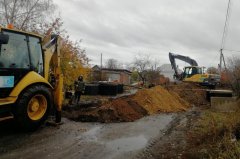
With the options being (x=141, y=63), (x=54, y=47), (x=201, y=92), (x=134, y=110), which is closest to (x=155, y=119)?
(x=134, y=110)

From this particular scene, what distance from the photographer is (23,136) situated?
763 cm

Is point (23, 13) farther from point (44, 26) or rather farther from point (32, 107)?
point (32, 107)

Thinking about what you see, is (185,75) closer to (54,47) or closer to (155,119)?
(155,119)

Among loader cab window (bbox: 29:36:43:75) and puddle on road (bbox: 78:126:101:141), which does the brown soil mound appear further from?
loader cab window (bbox: 29:36:43:75)

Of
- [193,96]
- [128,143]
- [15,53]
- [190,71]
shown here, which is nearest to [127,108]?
[128,143]

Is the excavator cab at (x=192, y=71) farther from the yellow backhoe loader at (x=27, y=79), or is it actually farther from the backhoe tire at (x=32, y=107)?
the backhoe tire at (x=32, y=107)

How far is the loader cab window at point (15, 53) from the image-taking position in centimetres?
745

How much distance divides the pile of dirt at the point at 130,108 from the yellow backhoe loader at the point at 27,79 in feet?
5.67

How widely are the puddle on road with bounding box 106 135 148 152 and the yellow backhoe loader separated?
2306 millimetres

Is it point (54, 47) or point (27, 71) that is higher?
point (54, 47)

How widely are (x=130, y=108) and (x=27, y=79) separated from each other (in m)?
5.33

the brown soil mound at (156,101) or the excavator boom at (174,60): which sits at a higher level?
the excavator boom at (174,60)

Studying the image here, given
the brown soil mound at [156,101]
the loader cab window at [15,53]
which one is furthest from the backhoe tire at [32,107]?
the brown soil mound at [156,101]

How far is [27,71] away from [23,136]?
67.6 inches
